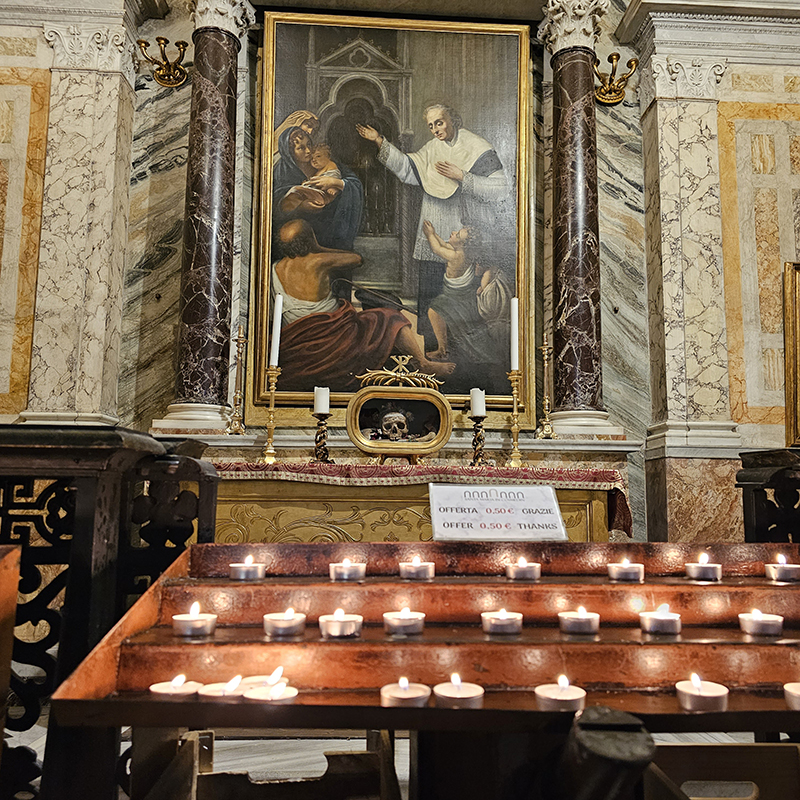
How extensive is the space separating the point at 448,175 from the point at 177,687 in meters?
6.38

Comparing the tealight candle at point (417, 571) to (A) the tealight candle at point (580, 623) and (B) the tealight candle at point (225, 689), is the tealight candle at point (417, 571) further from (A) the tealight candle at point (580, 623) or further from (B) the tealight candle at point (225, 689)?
(B) the tealight candle at point (225, 689)

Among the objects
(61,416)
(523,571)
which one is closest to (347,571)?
(523,571)

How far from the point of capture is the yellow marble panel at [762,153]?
698cm

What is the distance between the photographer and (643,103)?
7375mm

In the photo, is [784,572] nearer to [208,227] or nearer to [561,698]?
[561,698]

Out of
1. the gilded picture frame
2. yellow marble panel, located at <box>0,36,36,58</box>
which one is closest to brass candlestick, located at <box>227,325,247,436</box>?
the gilded picture frame

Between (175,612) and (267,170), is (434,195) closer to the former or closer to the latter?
(267,170)

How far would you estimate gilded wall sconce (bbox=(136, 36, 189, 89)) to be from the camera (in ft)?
23.1

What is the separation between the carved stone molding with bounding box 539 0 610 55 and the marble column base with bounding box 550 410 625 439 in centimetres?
344

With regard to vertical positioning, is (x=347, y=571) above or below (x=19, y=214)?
below

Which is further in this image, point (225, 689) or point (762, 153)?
point (762, 153)

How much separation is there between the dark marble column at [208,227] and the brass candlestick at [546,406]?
9.10 ft

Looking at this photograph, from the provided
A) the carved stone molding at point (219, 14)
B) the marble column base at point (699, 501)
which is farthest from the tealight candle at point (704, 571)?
the carved stone molding at point (219, 14)

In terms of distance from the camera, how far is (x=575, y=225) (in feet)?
22.2
